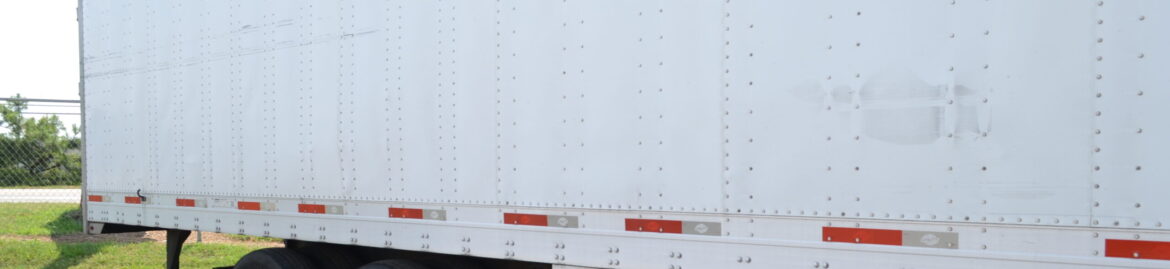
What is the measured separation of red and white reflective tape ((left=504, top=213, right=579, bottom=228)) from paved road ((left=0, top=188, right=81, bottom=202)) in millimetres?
14569

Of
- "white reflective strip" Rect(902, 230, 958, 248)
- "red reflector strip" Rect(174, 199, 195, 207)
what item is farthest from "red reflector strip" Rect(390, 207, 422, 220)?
"white reflective strip" Rect(902, 230, 958, 248)

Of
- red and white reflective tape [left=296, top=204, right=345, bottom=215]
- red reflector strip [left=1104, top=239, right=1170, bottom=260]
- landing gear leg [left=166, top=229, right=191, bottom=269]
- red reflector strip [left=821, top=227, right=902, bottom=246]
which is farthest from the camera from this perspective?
landing gear leg [left=166, top=229, right=191, bottom=269]

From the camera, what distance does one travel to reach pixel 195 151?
5.89m

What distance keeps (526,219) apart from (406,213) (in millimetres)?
822

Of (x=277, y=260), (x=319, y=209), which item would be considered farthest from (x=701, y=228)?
(x=277, y=260)

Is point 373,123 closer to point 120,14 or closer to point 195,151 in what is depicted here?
point 195,151

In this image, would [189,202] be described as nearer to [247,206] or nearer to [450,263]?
[247,206]

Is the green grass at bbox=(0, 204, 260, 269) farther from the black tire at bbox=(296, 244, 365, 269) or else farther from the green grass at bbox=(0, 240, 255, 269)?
the black tire at bbox=(296, 244, 365, 269)

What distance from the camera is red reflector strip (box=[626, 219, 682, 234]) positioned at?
372cm

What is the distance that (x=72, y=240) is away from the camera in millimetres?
13305

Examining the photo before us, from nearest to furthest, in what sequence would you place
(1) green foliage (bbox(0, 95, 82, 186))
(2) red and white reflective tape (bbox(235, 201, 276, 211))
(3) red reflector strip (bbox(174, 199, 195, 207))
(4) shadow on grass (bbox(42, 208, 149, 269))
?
(2) red and white reflective tape (bbox(235, 201, 276, 211)) → (3) red reflector strip (bbox(174, 199, 195, 207)) → (4) shadow on grass (bbox(42, 208, 149, 269)) → (1) green foliage (bbox(0, 95, 82, 186))

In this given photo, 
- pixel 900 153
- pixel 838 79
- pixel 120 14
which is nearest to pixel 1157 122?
pixel 900 153

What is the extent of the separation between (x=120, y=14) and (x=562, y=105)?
4.00 meters

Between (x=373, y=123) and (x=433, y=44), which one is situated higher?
(x=433, y=44)
